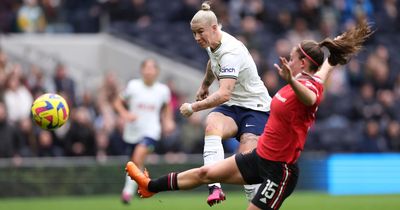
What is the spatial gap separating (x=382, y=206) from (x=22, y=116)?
7.35 metres

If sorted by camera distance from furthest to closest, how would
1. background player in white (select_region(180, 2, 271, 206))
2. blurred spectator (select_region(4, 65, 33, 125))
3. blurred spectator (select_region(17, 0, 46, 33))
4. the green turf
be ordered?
blurred spectator (select_region(17, 0, 46, 33)) → blurred spectator (select_region(4, 65, 33, 125)) → the green turf → background player in white (select_region(180, 2, 271, 206))

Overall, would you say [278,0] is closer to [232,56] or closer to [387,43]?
[387,43]

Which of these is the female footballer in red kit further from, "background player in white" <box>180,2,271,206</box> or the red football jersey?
"background player in white" <box>180,2,271,206</box>

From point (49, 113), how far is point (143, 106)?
503 centimetres

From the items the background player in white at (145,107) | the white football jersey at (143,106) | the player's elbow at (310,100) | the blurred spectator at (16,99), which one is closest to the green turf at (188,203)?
the background player in white at (145,107)

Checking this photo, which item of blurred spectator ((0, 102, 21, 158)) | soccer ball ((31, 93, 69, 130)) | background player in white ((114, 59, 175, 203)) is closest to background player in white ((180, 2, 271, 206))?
soccer ball ((31, 93, 69, 130))

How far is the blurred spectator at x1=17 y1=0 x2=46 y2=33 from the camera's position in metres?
23.0

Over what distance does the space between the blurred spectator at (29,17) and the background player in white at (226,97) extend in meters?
12.5

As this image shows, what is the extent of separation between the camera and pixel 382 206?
15.1m

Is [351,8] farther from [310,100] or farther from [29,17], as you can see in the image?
[310,100]

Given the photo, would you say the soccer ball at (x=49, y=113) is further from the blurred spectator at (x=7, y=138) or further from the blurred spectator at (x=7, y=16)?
the blurred spectator at (x=7, y=16)

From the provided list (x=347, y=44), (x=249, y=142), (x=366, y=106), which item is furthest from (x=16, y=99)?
(x=347, y=44)

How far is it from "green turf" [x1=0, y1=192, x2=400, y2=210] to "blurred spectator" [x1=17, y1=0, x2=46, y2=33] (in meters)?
6.06

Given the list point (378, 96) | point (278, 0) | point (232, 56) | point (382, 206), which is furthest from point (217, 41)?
point (278, 0)
